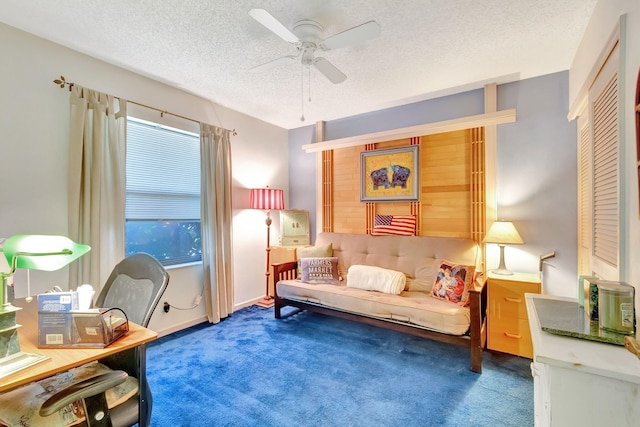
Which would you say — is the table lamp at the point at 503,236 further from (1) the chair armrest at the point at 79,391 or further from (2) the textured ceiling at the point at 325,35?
(1) the chair armrest at the point at 79,391

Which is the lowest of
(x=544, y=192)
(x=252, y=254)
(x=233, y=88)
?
(x=252, y=254)

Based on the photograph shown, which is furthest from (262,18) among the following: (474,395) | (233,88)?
(474,395)

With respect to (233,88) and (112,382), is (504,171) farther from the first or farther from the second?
(112,382)

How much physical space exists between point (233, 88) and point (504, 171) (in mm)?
2945

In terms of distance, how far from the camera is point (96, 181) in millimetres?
2346

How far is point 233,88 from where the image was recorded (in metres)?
3.01

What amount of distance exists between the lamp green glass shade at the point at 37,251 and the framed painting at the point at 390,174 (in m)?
3.06

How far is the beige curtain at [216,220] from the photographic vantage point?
3209mm

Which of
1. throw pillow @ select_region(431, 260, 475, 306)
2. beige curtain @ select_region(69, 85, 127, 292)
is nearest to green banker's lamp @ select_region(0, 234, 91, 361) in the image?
beige curtain @ select_region(69, 85, 127, 292)

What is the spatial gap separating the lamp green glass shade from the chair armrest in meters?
0.47

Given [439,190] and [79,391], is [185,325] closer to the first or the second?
[79,391]

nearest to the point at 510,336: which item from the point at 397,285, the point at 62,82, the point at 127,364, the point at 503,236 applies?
the point at 503,236

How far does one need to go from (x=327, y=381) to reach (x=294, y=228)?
2.30 metres

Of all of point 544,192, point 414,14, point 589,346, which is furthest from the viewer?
point 544,192
